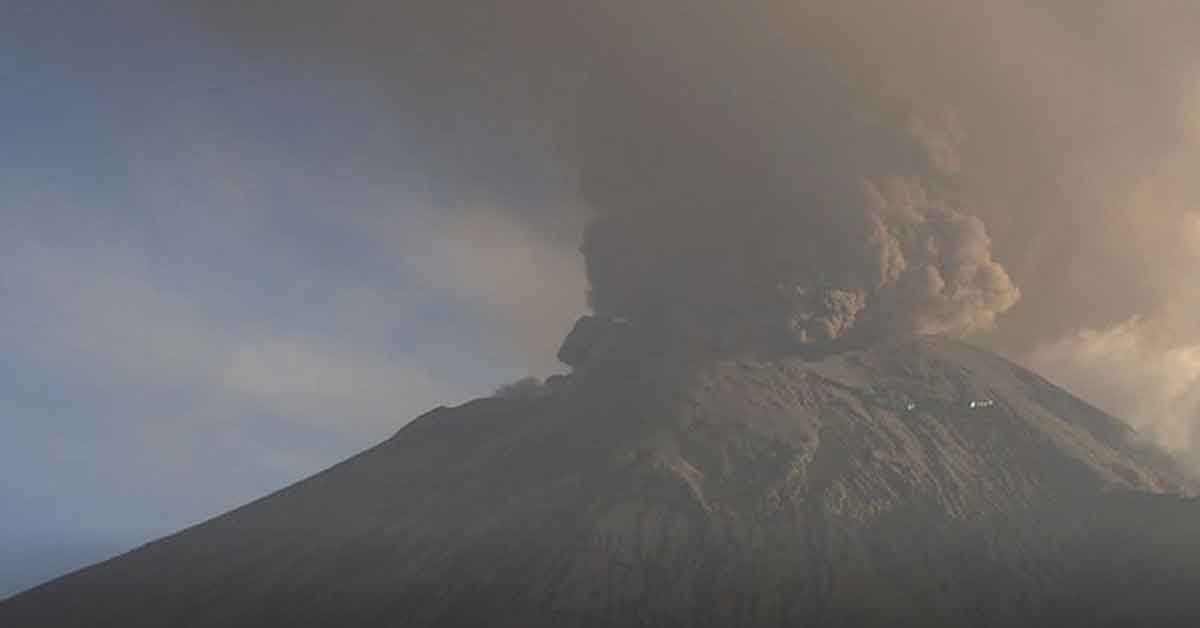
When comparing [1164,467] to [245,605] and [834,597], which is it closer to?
[834,597]

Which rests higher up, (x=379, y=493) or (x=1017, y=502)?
(x=379, y=493)

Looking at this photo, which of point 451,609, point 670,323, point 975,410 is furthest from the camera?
point 975,410

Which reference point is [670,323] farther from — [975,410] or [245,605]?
[245,605]

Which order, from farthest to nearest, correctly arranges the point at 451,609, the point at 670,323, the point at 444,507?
the point at 670,323
the point at 444,507
the point at 451,609

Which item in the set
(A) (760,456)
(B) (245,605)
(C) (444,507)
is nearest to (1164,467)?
(A) (760,456)

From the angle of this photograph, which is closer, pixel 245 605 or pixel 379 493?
pixel 245 605

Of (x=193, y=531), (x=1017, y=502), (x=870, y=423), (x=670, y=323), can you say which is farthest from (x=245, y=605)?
(x=1017, y=502)

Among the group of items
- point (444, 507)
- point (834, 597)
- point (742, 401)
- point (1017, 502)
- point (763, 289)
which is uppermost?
point (763, 289)
